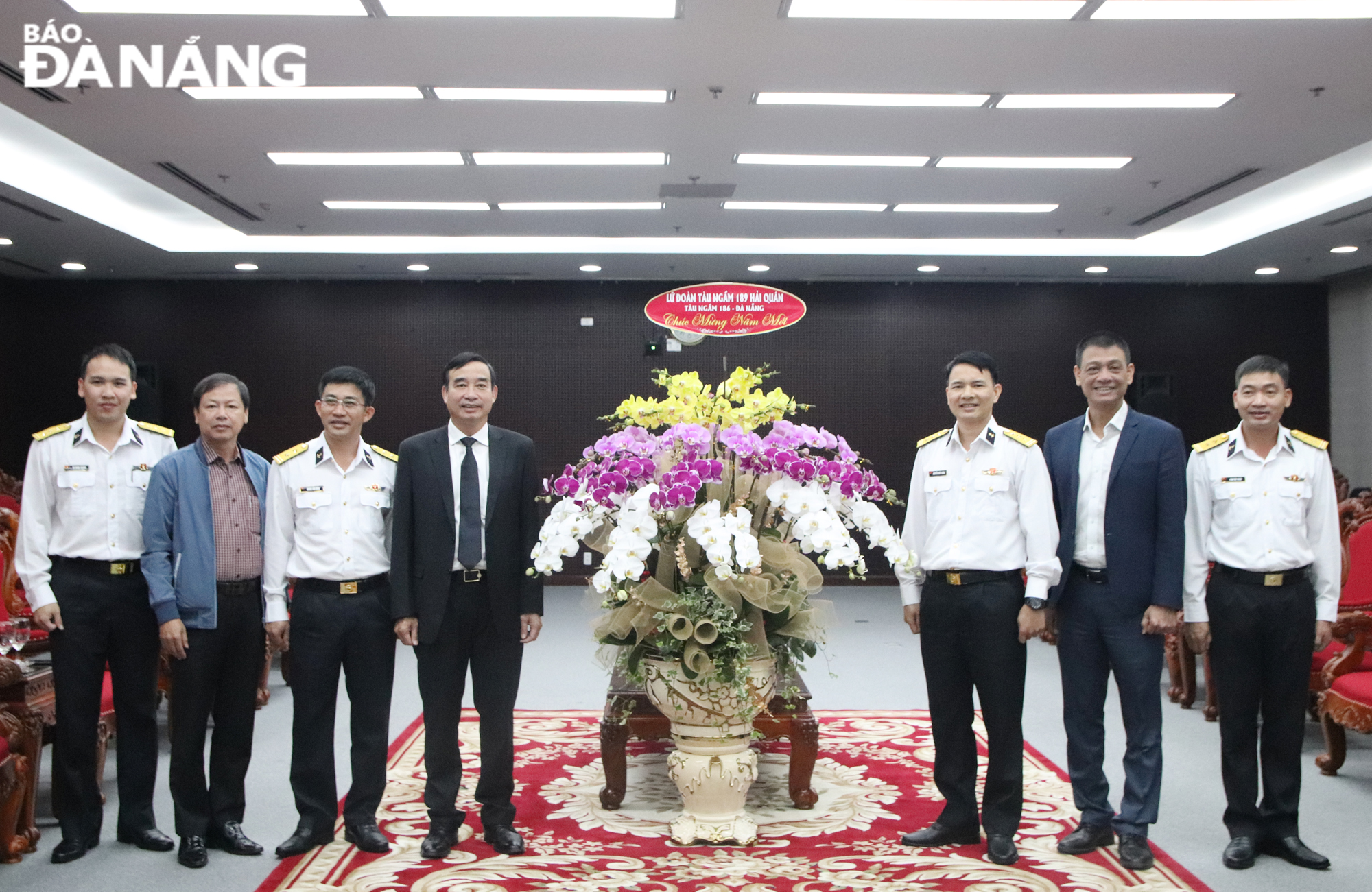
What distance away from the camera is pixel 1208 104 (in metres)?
6.03

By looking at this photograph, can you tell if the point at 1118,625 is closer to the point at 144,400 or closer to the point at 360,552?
the point at 360,552

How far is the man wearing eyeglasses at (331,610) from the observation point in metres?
3.73

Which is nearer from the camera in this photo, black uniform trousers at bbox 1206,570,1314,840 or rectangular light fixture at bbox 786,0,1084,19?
black uniform trousers at bbox 1206,570,1314,840

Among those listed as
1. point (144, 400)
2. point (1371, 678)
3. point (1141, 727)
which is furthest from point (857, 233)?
point (144, 400)

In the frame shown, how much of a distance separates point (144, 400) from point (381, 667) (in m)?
8.37

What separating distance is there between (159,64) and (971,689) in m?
4.89

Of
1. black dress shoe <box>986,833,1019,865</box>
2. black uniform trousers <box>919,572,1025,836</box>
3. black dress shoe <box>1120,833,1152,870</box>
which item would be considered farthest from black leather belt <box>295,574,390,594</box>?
black dress shoe <box>1120,833,1152,870</box>

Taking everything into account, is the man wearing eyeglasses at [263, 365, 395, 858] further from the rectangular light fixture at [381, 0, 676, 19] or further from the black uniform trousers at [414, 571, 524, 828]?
the rectangular light fixture at [381, 0, 676, 19]

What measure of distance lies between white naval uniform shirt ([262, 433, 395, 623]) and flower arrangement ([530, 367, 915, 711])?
643 millimetres

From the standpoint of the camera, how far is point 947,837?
3799 mm

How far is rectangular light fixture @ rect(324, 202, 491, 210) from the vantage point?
331 inches

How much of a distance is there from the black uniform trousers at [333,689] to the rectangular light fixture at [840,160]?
4454mm

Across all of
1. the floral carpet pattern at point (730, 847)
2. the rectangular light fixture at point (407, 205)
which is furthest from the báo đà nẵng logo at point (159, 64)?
the floral carpet pattern at point (730, 847)

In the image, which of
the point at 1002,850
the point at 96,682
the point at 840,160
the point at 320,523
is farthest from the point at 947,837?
the point at 840,160
